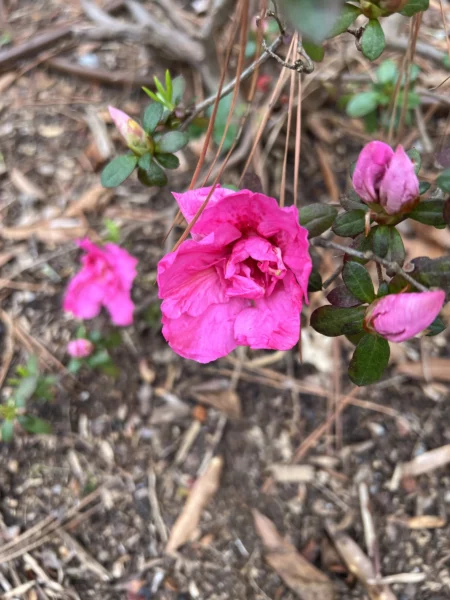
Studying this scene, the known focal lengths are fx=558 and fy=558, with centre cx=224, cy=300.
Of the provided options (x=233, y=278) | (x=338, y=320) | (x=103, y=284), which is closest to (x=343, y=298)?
(x=338, y=320)

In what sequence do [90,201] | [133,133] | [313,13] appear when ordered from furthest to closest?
[90,201]
[133,133]
[313,13]

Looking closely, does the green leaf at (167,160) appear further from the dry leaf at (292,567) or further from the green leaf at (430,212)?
the dry leaf at (292,567)

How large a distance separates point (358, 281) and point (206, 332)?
0.26m

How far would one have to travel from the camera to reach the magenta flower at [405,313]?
27.3 inches

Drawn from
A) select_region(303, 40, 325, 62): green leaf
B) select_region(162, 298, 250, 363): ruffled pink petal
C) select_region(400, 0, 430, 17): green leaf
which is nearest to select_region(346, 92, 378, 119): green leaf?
select_region(303, 40, 325, 62): green leaf

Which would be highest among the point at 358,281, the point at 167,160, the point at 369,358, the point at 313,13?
the point at 313,13

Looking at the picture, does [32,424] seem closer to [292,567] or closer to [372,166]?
[292,567]

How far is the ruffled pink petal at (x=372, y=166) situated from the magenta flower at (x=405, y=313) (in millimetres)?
158

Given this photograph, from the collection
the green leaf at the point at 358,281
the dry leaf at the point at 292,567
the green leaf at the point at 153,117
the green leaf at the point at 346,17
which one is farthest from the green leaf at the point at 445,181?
the dry leaf at the point at 292,567

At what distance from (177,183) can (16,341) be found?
0.80 meters

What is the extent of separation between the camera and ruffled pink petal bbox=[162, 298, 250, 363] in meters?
0.90

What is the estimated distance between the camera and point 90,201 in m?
2.12

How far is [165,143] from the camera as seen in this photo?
3.49 feet

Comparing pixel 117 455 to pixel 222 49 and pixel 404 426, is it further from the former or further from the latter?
pixel 222 49
